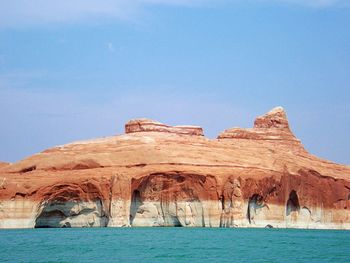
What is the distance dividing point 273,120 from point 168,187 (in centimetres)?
3663

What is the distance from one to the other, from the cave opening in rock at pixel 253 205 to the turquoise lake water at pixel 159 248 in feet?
42.6

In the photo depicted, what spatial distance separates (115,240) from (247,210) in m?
27.7

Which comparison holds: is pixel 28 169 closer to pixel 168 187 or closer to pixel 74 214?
pixel 74 214

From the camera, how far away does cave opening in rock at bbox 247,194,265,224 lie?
82000mm

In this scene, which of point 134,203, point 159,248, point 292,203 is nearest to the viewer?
point 159,248

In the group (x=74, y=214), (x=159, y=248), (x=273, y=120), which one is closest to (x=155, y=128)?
(x=273, y=120)

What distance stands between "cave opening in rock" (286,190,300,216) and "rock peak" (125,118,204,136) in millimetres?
18467

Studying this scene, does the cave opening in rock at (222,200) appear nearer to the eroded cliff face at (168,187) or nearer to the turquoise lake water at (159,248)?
the eroded cliff face at (168,187)

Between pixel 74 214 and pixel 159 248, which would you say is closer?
pixel 159 248

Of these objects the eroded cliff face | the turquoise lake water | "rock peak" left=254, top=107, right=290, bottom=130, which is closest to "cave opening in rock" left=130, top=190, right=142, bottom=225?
the eroded cliff face

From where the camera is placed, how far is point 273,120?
111 meters

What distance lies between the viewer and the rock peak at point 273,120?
364 ft

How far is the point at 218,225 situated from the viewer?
78312mm

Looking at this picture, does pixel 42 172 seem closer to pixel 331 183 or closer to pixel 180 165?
pixel 180 165
